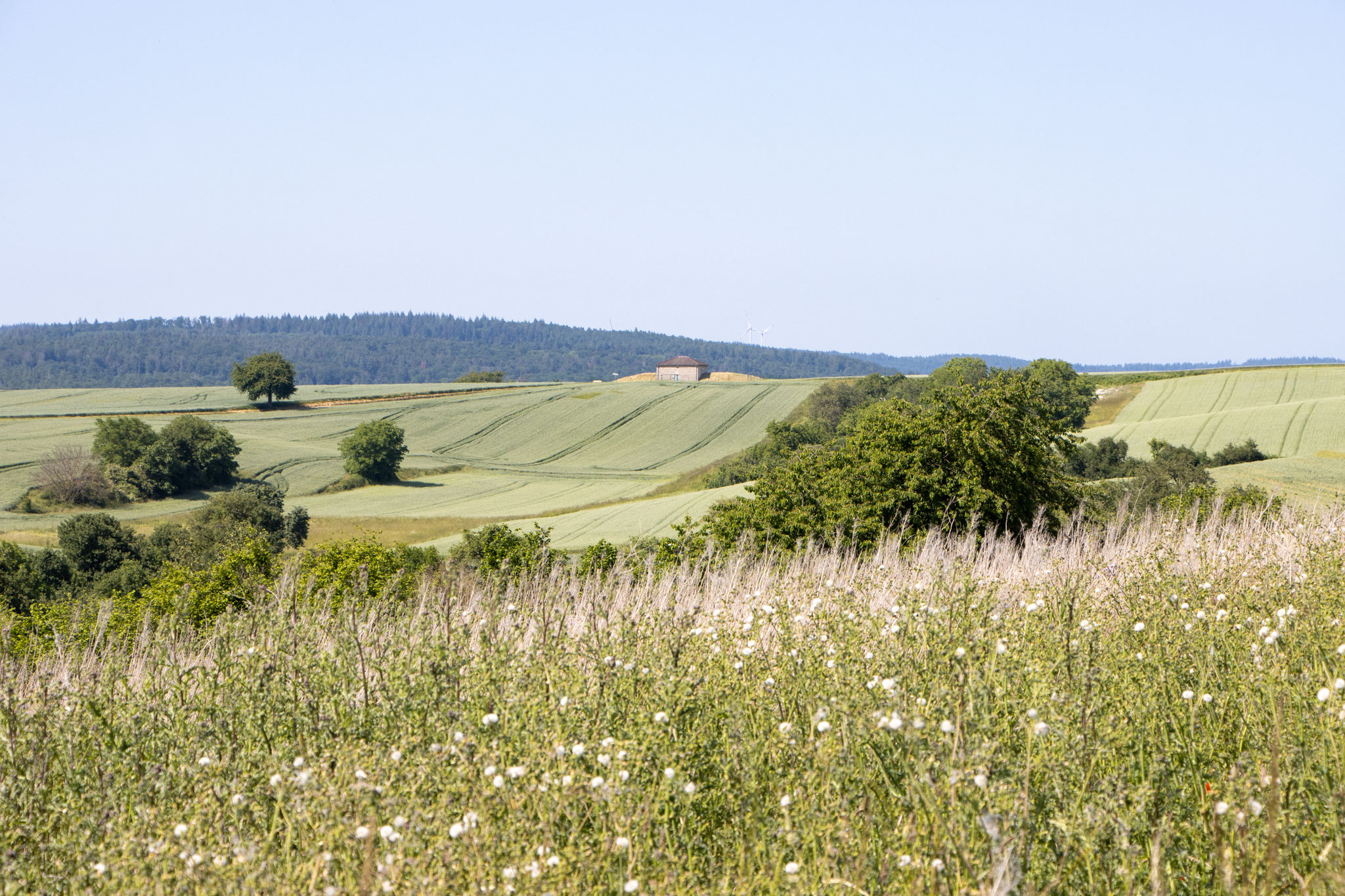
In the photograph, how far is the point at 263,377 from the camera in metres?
93.6

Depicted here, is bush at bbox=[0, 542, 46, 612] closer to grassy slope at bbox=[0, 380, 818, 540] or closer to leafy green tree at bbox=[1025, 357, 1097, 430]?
grassy slope at bbox=[0, 380, 818, 540]

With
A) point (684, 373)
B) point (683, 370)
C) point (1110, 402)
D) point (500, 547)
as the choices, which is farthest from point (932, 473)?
point (683, 370)

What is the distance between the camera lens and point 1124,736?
3469 millimetres

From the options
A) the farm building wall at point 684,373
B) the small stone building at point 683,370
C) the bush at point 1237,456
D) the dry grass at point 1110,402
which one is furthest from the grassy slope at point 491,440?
the small stone building at point 683,370

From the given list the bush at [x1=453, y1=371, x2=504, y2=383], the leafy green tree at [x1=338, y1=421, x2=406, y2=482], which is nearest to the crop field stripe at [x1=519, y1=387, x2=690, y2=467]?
the leafy green tree at [x1=338, y1=421, x2=406, y2=482]

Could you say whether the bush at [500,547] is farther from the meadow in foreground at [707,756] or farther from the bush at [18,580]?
the bush at [18,580]

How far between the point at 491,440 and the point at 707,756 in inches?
3228

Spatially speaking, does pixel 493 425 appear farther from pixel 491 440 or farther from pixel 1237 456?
pixel 1237 456

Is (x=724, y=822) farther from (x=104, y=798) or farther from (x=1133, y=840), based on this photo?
(x=104, y=798)

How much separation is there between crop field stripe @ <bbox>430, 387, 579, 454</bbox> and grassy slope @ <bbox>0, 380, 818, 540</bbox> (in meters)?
0.19

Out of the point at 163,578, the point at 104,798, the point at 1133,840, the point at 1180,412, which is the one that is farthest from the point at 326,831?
the point at 1180,412

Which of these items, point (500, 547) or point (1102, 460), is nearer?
point (500, 547)

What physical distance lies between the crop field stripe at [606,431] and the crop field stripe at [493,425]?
348 inches

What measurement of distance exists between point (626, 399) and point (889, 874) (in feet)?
311
